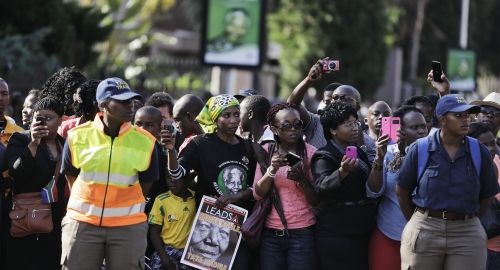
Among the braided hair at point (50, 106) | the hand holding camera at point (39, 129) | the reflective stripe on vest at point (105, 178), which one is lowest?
the reflective stripe on vest at point (105, 178)

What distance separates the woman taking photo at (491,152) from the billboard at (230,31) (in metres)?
11.1

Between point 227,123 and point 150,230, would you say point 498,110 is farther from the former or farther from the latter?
point 150,230

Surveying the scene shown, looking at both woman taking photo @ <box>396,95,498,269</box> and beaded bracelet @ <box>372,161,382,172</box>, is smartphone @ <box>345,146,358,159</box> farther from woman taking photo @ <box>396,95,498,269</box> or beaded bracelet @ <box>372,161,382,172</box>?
woman taking photo @ <box>396,95,498,269</box>

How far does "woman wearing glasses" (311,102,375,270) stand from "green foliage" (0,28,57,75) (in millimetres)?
9335

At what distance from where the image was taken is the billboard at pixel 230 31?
58.0 feet

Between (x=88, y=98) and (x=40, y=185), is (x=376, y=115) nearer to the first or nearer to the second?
(x=88, y=98)

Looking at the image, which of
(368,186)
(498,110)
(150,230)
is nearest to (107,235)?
(150,230)

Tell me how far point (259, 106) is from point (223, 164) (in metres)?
0.93

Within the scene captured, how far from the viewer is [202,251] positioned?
6547 mm

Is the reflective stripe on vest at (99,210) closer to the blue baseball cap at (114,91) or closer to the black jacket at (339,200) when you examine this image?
the blue baseball cap at (114,91)

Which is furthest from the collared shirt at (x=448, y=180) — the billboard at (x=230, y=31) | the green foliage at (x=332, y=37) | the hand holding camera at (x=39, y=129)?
the green foliage at (x=332, y=37)

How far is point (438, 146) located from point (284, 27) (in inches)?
859

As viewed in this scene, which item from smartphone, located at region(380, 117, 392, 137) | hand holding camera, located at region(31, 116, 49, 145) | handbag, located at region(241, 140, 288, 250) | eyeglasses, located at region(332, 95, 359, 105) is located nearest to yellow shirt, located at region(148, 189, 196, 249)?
handbag, located at region(241, 140, 288, 250)

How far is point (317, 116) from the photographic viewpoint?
25.2 ft
